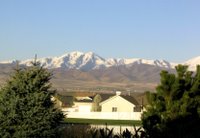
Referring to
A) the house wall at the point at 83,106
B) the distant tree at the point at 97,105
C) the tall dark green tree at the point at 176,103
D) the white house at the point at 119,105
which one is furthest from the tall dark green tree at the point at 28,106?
the house wall at the point at 83,106

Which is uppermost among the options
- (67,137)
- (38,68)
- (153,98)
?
(38,68)

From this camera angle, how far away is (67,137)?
19.3m

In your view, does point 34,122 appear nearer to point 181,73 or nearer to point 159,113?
point 159,113

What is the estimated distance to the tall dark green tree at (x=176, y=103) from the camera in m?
16.4

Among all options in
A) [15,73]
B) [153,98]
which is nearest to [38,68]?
[15,73]

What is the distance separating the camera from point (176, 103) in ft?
55.5

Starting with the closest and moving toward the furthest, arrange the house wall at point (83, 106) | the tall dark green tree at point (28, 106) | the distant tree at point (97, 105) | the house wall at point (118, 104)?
the tall dark green tree at point (28, 106) < the house wall at point (118, 104) < the distant tree at point (97, 105) < the house wall at point (83, 106)

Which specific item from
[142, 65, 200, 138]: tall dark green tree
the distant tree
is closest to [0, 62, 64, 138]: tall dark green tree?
[142, 65, 200, 138]: tall dark green tree

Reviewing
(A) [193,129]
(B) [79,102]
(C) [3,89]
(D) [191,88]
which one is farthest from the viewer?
(B) [79,102]

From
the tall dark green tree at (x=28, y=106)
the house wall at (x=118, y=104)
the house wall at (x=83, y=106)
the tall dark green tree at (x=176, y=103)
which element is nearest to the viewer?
the tall dark green tree at (x=176, y=103)

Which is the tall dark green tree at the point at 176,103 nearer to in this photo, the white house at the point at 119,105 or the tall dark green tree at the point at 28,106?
the tall dark green tree at the point at 28,106

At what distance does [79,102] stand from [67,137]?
110 metres

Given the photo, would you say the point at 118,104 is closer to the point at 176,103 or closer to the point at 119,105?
the point at 119,105

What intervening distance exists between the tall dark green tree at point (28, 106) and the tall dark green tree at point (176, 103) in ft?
12.1
